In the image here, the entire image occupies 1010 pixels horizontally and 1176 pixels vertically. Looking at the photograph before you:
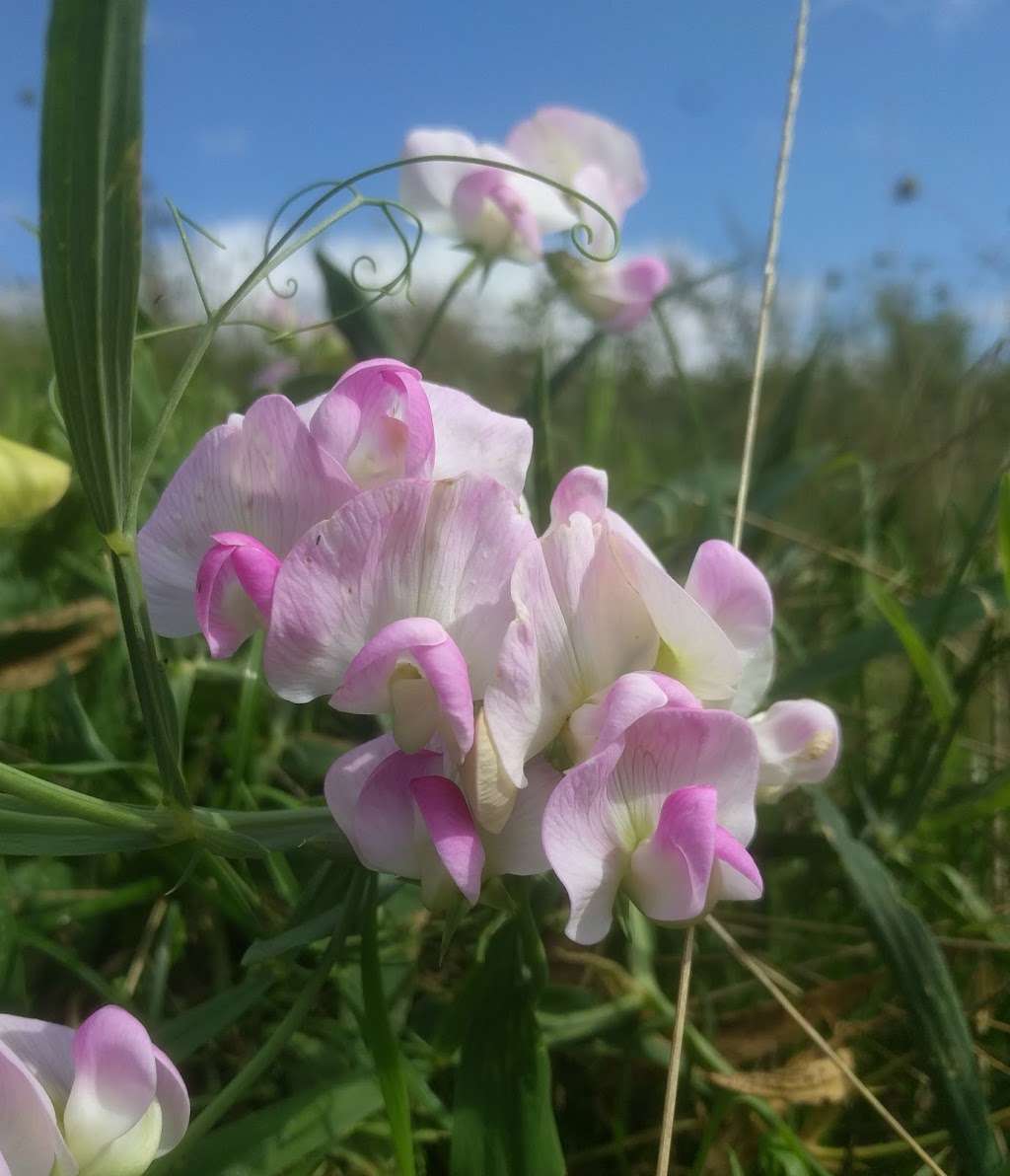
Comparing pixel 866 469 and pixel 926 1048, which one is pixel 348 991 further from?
pixel 866 469

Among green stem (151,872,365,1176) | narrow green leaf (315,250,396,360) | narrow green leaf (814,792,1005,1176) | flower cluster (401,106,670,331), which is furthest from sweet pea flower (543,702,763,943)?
narrow green leaf (315,250,396,360)

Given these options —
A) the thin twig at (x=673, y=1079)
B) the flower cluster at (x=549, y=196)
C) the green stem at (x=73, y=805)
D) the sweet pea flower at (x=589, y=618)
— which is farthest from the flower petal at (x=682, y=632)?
the flower cluster at (x=549, y=196)

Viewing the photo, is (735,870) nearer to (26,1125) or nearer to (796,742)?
(796,742)

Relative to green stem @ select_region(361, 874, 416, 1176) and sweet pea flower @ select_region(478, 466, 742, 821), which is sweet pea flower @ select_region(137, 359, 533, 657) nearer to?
sweet pea flower @ select_region(478, 466, 742, 821)

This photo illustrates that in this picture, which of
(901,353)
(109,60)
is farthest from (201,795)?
(901,353)

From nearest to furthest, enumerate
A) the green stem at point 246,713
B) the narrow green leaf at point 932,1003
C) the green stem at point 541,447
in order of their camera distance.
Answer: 1. the narrow green leaf at point 932,1003
2. the green stem at point 246,713
3. the green stem at point 541,447

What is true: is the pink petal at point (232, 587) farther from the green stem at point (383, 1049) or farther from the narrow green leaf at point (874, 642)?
the narrow green leaf at point (874, 642)
